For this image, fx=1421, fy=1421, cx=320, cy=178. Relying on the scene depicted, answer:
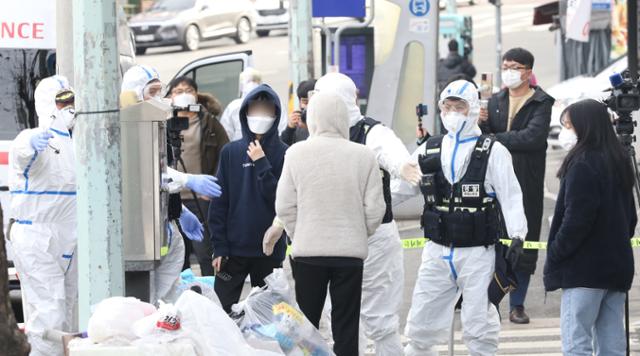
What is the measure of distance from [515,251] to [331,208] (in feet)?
3.59

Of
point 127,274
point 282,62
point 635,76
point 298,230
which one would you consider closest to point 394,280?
point 298,230

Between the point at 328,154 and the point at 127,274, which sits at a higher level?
the point at 328,154

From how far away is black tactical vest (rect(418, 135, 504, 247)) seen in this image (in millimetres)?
8039

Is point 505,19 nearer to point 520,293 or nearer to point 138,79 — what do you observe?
point 520,293

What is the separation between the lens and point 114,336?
6.22m

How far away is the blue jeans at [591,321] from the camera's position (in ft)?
25.0

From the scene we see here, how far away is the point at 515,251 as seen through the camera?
7898 mm

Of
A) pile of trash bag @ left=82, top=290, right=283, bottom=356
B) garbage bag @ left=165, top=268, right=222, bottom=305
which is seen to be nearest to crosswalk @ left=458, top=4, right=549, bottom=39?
garbage bag @ left=165, top=268, right=222, bottom=305

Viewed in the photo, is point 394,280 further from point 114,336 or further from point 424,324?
point 114,336

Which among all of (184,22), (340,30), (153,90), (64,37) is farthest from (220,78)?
(184,22)

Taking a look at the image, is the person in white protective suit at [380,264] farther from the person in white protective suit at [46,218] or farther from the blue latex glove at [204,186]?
the person in white protective suit at [46,218]

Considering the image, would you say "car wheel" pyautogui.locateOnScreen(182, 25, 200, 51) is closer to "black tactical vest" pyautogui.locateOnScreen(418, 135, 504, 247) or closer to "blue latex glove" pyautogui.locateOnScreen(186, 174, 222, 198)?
"blue latex glove" pyautogui.locateOnScreen(186, 174, 222, 198)

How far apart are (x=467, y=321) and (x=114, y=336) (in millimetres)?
2520

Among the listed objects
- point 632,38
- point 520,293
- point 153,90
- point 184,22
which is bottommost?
point 520,293
